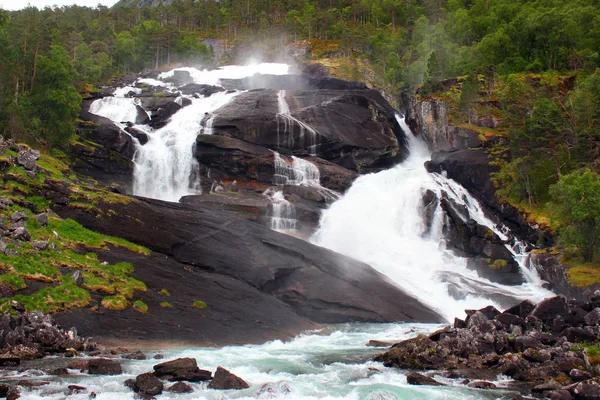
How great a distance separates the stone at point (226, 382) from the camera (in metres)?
17.2

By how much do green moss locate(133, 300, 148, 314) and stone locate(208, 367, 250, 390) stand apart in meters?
8.73

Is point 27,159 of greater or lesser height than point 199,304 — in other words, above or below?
above

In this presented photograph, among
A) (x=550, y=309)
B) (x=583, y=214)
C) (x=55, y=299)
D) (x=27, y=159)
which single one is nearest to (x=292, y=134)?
(x=27, y=159)

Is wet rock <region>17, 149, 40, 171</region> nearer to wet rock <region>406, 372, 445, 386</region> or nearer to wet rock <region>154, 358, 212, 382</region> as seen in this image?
wet rock <region>154, 358, 212, 382</region>

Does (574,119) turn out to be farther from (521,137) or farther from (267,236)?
(267,236)

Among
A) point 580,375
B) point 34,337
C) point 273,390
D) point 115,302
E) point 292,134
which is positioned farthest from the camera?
point 292,134

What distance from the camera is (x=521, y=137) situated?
52.5 metres

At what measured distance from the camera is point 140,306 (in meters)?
25.0

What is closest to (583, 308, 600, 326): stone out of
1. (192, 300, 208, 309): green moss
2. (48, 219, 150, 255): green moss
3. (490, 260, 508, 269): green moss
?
(490, 260, 508, 269): green moss

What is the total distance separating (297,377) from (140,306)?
10.1m

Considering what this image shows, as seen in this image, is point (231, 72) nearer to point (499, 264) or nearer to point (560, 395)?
point (499, 264)

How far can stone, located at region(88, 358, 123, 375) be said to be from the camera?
58.2ft

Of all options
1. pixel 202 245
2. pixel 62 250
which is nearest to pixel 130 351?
pixel 62 250

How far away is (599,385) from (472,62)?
6886cm
